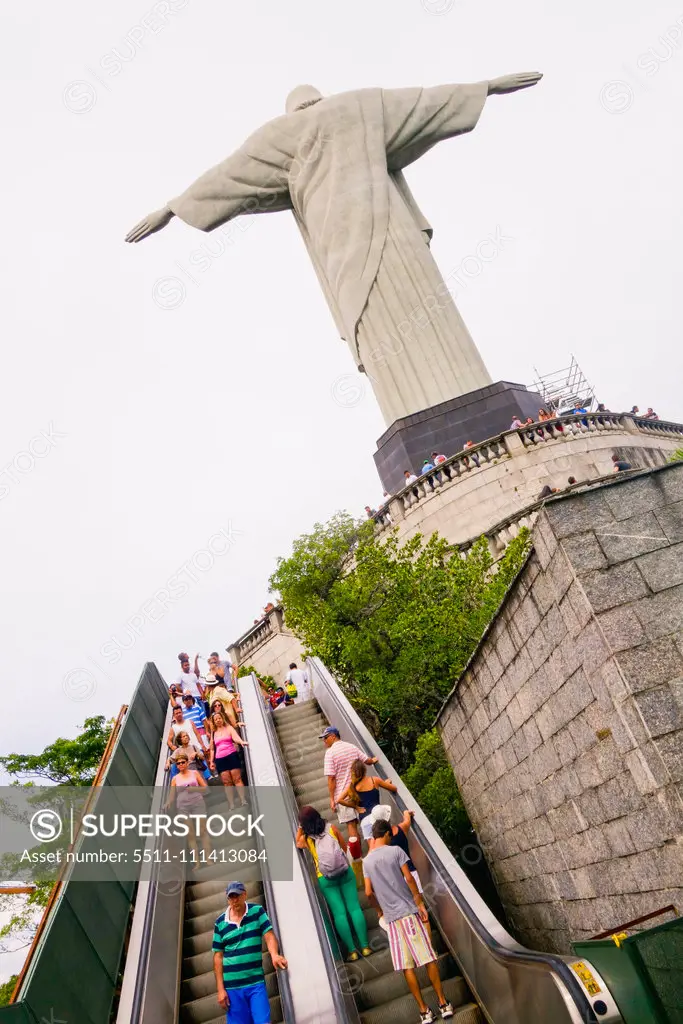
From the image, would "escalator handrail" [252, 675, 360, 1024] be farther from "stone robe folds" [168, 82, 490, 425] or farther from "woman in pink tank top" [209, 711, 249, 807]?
"stone robe folds" [168, 82, 490, 425]

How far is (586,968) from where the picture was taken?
392 cm

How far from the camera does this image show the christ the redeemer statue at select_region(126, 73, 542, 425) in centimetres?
2172

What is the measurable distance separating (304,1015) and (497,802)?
2490 millimetres

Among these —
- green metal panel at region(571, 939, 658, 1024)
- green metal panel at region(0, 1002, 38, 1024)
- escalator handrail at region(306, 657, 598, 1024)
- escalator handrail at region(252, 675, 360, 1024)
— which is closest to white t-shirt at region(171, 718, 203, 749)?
escalator handrail at region(252, 675, 360, 1024)

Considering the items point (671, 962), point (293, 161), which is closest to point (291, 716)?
point (671, 962)

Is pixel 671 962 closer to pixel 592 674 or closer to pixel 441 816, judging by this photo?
pixel 592 674

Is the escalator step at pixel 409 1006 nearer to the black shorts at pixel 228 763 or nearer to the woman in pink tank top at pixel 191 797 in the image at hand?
the woman in pink tank top at pixel 191 797

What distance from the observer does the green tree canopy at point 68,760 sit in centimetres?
2189

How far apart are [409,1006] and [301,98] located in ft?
82.0

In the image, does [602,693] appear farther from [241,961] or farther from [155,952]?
[155,952]

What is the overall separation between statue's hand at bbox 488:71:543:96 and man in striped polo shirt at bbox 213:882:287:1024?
2445 centimetres

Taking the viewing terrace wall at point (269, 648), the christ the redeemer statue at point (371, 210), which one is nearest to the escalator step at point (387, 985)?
the viewing terrace wall at point (269, 648)

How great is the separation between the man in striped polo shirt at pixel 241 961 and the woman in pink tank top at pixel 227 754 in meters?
3.80

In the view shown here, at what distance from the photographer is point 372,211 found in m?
22.5
